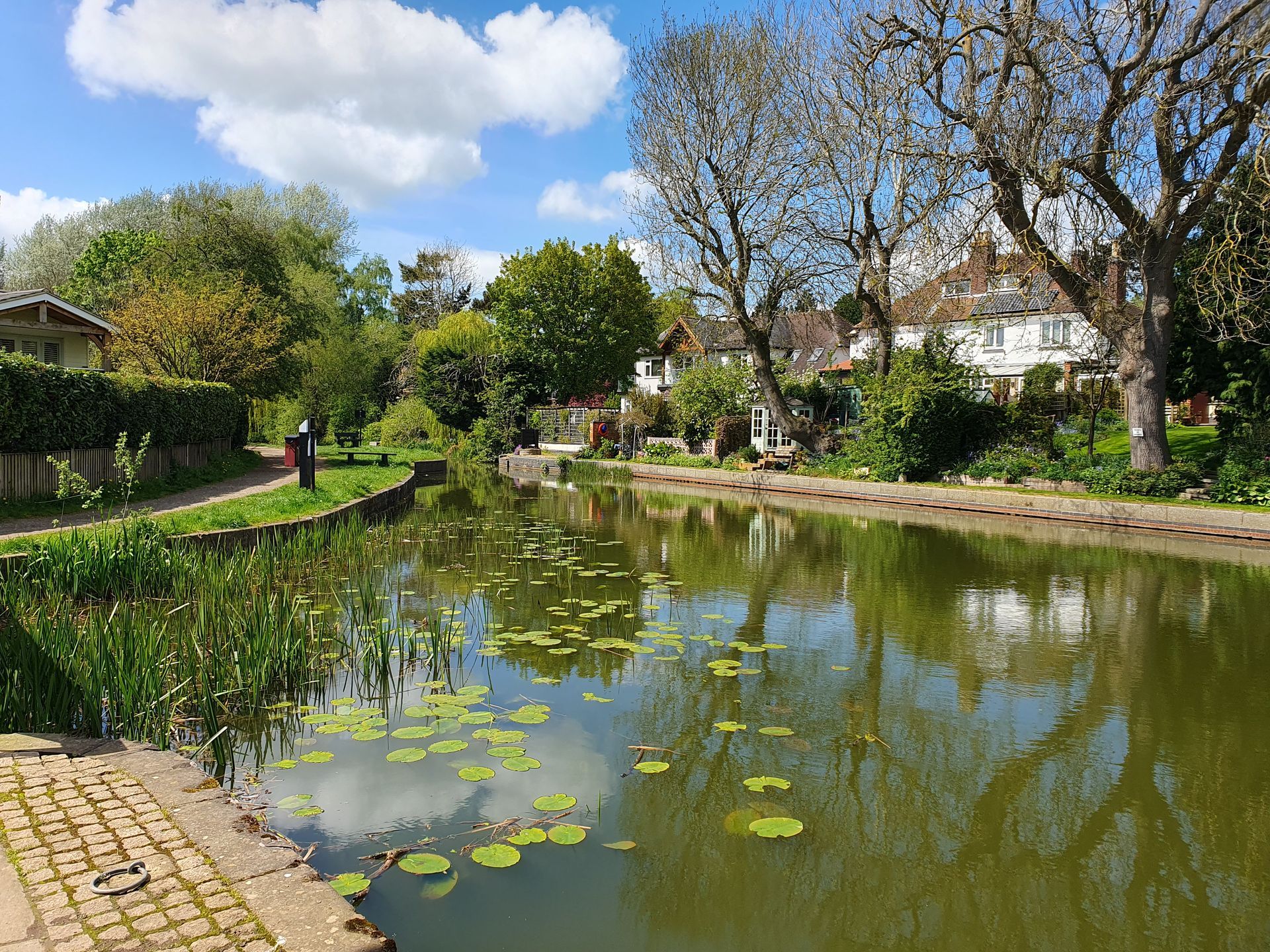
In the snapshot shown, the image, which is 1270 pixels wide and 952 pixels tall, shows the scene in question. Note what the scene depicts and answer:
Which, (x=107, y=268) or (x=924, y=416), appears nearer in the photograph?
(x=924, y=416)

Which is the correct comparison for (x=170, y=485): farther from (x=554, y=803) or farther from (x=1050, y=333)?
(x=1050, y=333)

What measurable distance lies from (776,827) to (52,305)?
25.9 m

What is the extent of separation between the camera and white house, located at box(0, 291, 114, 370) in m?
22.0

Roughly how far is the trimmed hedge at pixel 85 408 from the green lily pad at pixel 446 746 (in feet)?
32.4

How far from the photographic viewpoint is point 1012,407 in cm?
2222

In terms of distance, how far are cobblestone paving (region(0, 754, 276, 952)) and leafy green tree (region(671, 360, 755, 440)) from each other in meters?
26.9

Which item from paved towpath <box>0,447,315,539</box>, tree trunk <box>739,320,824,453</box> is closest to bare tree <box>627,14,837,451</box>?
tree trunk <box>739,320,824,453</box>

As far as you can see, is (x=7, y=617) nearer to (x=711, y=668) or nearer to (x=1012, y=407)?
(x=711, y=668)

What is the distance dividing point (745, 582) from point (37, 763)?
24.2 feet

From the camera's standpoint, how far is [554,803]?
159 inches

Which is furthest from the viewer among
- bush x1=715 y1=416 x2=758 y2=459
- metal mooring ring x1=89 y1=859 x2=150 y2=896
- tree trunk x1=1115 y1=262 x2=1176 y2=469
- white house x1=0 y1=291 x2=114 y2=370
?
bush x1=715 y1=416 x2=758 y2=459

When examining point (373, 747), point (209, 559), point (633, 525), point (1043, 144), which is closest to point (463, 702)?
point (373, 747)

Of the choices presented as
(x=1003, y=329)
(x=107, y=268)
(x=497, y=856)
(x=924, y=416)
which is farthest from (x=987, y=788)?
(x=107, y=268)

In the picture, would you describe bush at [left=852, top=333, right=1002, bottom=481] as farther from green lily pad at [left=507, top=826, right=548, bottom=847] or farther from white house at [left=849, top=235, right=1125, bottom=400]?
green lily pad at [left=507, top=826, right=548, bottom=847]
